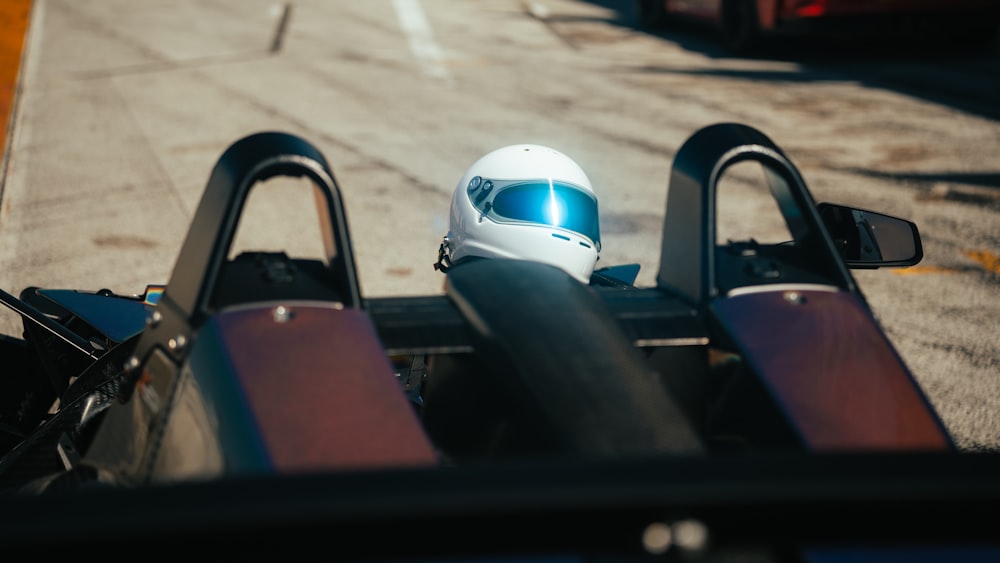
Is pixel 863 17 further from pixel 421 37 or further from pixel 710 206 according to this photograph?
pixel 710 206

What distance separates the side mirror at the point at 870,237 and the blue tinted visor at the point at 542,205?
781 mm

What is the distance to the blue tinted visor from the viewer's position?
12.1ft

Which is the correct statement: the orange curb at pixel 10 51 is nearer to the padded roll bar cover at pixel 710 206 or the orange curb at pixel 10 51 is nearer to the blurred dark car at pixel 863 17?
the padded roll bar cover at pixel 710 206

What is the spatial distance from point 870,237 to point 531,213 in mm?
1101

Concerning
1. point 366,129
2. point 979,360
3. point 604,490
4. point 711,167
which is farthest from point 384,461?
point 366,129

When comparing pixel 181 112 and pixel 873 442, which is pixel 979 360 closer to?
pixel 873 442

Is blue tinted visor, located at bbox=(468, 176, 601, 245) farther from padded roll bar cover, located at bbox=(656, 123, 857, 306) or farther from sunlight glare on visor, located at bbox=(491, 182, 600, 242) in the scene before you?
padded roll bar cover, located at bbox=(656, 123, 857, 306)

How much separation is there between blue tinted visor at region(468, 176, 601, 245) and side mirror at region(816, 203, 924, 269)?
0.78 metres

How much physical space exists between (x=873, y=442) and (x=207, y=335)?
1.25 meters

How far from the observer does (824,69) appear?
15.7 metres

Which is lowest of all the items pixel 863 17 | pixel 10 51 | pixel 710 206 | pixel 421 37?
pixel 10 51

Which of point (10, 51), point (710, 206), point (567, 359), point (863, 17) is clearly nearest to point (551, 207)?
point (710, 206)

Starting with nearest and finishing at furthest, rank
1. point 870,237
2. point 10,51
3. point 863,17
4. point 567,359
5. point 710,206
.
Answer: point 567,359 → point 710,206 → point 870,237 → point 863,17 → point 10,51

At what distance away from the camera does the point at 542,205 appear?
3.72 meters
